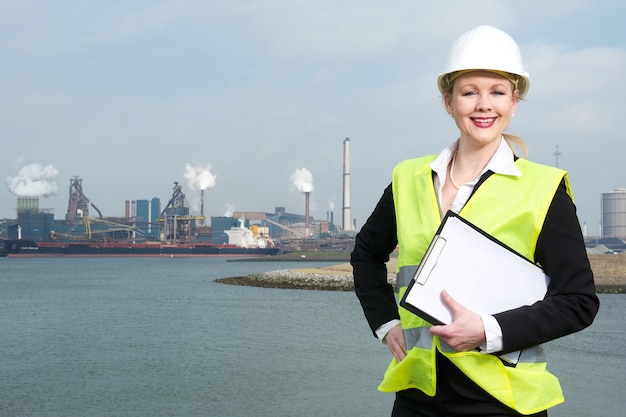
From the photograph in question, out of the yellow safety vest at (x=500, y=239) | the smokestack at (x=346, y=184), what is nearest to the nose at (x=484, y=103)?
the yellow safety vest at (x=500, y=239)

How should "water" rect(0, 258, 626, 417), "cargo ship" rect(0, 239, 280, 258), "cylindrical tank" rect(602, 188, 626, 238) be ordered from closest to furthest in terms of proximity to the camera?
"water" rect(0, 258, 626, 417) < "cargo ship" rect(0, 239, 280, 258) < "cylindrical tank" rect(602, 188, 626, 238)

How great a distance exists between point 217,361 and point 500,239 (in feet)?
46.4

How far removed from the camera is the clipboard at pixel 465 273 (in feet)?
4.51

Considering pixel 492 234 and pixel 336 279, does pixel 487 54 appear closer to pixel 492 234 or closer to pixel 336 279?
pixel 492 234

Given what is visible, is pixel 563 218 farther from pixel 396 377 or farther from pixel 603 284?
pixel 603 284

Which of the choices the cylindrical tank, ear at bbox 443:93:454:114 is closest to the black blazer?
ear at bbox 443:93:454:114

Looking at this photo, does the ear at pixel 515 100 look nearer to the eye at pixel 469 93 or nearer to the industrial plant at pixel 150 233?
the eye at pixel 469 93

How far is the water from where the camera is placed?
10.8m

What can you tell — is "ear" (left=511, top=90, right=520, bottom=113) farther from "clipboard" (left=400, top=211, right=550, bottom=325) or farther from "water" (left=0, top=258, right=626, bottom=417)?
"water" (left=0, top=258, right=626, bottom=417)

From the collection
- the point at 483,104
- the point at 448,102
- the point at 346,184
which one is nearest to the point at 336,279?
the point at 448,102

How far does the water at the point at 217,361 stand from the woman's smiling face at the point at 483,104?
8877mm

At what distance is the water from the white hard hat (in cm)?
893

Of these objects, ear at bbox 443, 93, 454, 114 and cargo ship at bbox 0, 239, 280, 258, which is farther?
cargo ship at bbox 0, 239, 280, 258

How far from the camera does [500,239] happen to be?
1.44 m
